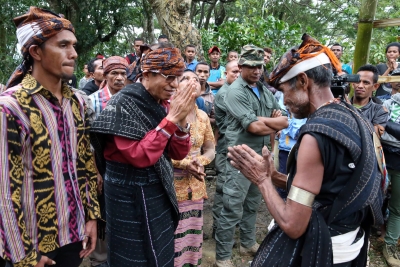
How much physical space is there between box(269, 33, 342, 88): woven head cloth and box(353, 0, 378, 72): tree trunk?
2406 mm

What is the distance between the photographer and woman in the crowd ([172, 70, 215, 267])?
9.77 ft

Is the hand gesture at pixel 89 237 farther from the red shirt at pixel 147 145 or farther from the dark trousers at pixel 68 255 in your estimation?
the red shirt at pixel 147 145

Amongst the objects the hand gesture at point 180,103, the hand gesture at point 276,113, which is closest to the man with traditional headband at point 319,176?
the hand gesture at point 180,103

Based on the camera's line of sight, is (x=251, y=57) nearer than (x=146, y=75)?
No

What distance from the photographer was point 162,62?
2.08 metres

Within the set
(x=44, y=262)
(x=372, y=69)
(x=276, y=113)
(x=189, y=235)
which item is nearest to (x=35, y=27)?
(x=44, y=262)

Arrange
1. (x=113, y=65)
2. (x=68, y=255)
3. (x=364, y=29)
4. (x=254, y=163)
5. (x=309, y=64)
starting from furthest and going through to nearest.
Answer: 1. (x=364, y=29)
2. (x=113, y=65)
3. (x=68, y=255)
4. (x=254, y=163)
5. (x=309, y=64)

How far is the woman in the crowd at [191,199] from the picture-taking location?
2.98m

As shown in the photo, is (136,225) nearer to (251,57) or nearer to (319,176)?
(319,176)

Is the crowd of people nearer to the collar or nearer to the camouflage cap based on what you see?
the collar

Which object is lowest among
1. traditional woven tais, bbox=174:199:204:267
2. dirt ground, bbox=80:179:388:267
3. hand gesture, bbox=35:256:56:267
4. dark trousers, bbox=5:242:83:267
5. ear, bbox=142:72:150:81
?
dirt ground, bbox=80:179:388:267

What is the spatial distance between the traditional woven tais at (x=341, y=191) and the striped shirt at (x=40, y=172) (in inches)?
47.5

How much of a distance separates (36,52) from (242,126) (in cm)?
225

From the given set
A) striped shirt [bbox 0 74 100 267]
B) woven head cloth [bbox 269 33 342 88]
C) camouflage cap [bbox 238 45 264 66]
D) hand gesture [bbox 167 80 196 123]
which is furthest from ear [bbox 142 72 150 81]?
camouflage cap [bbox 238 45 264 66]
